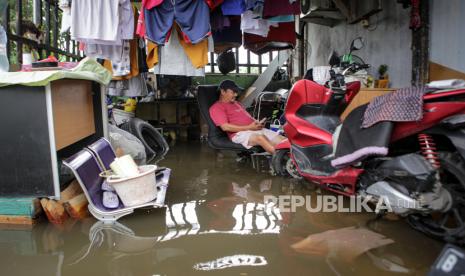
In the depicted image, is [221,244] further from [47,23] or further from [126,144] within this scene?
[47,23]

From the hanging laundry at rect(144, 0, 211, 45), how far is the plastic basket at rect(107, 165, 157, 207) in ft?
6.57

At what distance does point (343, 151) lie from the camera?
2.49 metres

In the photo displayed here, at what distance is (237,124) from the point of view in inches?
196

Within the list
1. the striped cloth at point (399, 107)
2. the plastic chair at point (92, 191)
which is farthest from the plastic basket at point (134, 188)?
the striped cloth at point (399, 107)

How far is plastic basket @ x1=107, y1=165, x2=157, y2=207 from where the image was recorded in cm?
277

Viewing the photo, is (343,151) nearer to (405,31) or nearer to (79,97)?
(79,97)

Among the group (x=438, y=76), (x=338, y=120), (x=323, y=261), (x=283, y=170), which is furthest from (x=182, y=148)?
(x=323, y=261)

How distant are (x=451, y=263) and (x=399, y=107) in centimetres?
113

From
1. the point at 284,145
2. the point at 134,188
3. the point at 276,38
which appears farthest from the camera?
the point at 276,38

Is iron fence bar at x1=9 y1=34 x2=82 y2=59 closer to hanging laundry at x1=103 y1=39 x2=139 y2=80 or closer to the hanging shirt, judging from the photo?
hanging laundry at x1=103 y1=39 x2=139 y2=80

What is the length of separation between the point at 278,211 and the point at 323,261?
3.08ft

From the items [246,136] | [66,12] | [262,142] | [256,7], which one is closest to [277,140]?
[262,142]

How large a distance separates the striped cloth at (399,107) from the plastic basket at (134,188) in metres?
1.60

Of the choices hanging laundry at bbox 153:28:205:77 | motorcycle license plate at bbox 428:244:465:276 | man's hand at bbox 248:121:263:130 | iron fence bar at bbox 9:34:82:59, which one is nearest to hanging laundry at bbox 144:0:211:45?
hanging laundry at bbox 153:28:205:77
